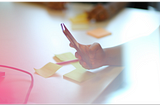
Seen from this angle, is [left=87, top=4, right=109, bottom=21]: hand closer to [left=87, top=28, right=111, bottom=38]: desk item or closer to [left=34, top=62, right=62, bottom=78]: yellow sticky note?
[left=87, top=28, right=111, bottom=38]: desk item

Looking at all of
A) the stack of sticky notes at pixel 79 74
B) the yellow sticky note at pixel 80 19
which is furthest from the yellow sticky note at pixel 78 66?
the yellow sticky note at pixel 80 19

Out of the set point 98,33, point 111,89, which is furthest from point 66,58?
point 98,33

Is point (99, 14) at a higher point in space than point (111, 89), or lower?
higher

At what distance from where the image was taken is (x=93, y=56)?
1.84 feet

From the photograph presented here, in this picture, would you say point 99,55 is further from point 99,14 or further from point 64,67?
point 99,14

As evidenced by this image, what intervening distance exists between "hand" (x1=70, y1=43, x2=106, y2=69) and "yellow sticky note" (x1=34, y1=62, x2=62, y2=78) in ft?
0.23

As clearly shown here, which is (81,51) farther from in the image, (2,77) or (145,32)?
(145,32)

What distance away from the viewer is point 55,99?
1.42 ft

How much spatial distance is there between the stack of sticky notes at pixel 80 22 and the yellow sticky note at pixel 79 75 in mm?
409

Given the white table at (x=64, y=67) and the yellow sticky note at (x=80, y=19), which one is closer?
the white table at (x=64, y=67)

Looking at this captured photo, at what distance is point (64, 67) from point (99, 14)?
1.78ft

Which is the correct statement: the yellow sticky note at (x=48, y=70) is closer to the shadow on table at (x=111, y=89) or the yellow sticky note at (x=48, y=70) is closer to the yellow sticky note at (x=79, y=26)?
the shadow on table at (x=111, y=89)

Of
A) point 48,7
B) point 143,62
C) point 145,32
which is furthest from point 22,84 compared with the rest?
point 48,7

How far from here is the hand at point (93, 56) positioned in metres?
0.55
